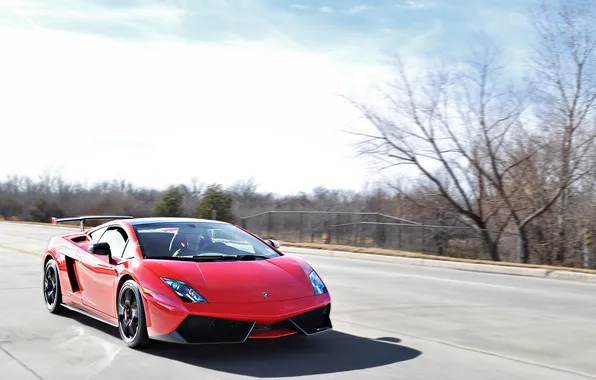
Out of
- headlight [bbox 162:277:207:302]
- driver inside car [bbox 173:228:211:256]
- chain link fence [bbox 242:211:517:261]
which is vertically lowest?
headlight [bbox 162:277:207:302]

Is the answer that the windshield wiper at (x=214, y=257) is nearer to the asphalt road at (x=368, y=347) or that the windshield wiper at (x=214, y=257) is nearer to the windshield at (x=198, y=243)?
the windshield at (x=198, y=243)

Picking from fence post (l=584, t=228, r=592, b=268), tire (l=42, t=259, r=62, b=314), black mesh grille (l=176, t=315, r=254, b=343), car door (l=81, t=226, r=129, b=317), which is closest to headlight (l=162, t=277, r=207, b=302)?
black mesh grille (l=176, t=315, r=254, b=343)

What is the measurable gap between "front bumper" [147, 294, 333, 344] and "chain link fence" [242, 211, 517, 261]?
59.6ft

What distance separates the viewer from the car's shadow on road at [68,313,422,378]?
19.5ft

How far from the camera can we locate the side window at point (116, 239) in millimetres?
7516

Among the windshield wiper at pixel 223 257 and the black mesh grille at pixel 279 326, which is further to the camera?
the windshield wiper at pixel 223 257

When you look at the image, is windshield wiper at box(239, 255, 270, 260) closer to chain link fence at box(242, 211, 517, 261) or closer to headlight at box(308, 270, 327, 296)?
headlight at box(308, 270, 327, 296)

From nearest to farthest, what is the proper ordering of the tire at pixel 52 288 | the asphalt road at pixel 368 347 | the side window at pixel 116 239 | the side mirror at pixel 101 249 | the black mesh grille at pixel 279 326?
the asphalt road at pixel 368 347
the black mesh grille at pixel 279 326
the side mirror at pixel 101 249
the side window at pixel 116 239
the tire at pixel 52 288

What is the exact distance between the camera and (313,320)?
6586mm

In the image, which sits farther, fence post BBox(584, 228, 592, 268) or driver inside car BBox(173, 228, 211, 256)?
fence post BBox(584, 228, 592, 268)

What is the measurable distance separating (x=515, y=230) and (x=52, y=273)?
19352 millimetres

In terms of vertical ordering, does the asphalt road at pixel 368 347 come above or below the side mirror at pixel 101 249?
below

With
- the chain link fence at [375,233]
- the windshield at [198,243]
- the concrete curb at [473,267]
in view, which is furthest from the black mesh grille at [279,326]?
the chain link fence at [375,233]

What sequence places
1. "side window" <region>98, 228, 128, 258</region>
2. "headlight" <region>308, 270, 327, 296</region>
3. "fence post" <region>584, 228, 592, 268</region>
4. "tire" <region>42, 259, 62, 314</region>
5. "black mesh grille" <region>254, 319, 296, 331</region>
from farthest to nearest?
"fence post" <region>584, 228, 592, 268</region>, "tire" <region>42, 259, 62, 314</region>, "side window" <region>98, 228, 128, 258</region>, "headlight" <region>308, 270, 327, 296</region>, "black mesh grille" <region>254, 319, 296, 331</region>
